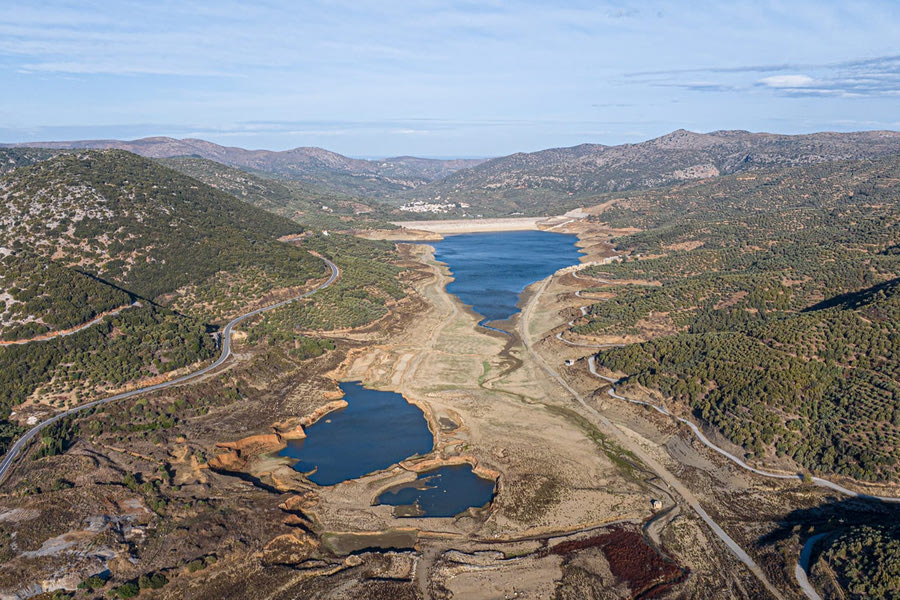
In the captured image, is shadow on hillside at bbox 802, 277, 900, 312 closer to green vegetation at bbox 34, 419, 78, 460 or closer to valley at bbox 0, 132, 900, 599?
valley at bbox 0, 132, 900, 599

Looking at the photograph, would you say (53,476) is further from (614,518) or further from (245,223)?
(245,223)

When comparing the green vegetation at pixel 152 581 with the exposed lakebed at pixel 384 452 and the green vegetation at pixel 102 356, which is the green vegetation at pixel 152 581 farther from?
the green vegetation at pixel 102 356

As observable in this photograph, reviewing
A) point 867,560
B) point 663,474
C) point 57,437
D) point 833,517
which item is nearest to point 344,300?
→ point 57,437

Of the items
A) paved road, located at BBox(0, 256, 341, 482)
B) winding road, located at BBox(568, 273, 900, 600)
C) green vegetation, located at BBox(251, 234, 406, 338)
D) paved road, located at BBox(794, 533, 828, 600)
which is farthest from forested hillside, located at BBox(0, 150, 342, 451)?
paved road, located at BBox(794, 533, 828, 600)

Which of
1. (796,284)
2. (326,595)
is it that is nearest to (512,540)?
(326,595)

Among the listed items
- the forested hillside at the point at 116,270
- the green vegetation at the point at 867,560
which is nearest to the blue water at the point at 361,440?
the forested hillside at the point at 116,270

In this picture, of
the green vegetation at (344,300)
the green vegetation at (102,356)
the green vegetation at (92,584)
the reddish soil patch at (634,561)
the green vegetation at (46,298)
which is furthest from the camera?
the green vegetation at (344,300)
